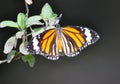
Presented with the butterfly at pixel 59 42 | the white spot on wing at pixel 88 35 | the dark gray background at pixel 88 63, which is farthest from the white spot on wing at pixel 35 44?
the dark gray background at pixel 88 63

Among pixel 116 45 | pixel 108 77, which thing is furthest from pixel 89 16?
pixel 108 77

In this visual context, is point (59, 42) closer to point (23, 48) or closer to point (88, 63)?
point (23, 48)

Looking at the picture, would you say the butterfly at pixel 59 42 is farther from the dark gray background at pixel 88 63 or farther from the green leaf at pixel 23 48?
the dark gray background at pixel 88 63

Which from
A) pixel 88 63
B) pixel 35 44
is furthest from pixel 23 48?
pixel 88 63

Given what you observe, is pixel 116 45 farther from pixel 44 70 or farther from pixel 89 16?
pixel 44 70

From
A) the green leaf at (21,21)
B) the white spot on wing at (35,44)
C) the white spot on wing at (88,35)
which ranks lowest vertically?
the white spot on wing at (35,44)

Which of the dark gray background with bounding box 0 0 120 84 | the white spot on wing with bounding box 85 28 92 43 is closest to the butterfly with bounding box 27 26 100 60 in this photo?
the white spot on wing with bounding box 85 28 92 43
